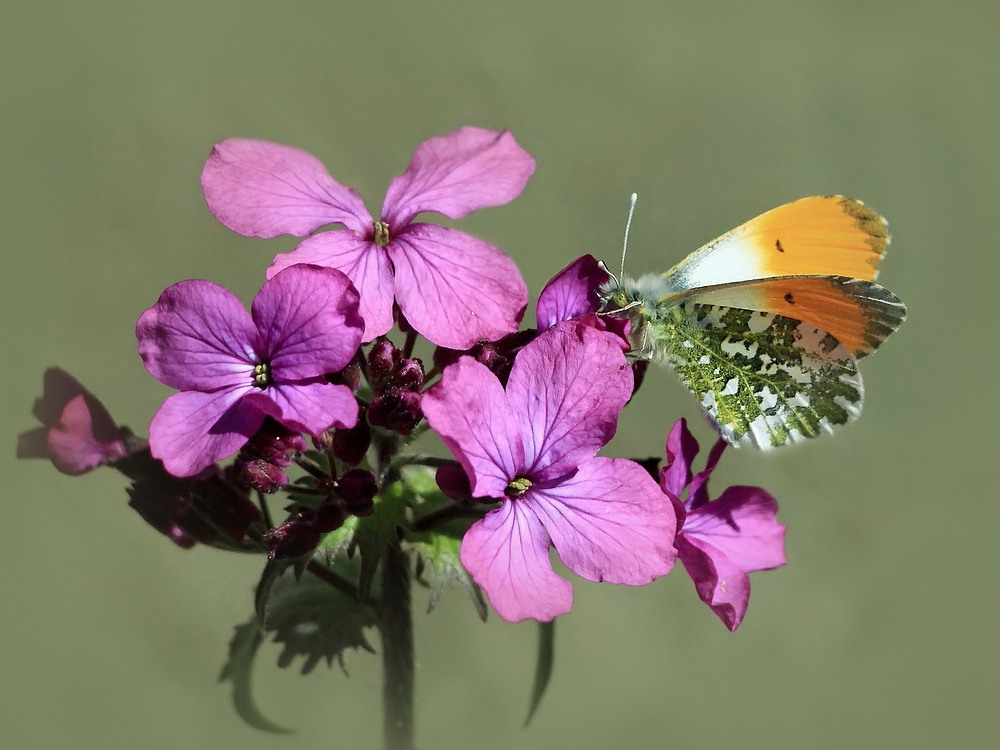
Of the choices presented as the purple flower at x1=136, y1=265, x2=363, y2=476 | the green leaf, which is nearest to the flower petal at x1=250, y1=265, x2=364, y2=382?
the purple flower at x1=136, y1=265, x2=363, y2=476

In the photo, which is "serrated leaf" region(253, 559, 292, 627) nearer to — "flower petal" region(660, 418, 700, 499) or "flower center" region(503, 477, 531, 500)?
"flower center" region(503, 477, 531, 500)

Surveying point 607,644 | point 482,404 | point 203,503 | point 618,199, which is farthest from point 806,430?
point 618,199

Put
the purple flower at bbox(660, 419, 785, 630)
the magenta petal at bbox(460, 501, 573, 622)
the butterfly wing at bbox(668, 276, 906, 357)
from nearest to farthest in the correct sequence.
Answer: the magenta petal at bbox(460, 501, 573, 622), the purple flower at bbox(660, 419, 785, 630), the butterfly wing at bbox(668, 276, 906, 357)

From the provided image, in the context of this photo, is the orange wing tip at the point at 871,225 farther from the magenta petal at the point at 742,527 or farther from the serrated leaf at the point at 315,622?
the serrated leaf at the point at 315,622

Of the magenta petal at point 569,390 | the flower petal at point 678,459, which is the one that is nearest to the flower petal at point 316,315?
the magenta petal at point 569,390

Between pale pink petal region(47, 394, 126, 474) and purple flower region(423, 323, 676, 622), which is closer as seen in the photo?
purple flower region(423, 323, 676, 622)

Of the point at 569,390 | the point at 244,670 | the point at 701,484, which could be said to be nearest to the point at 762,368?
the point at 701,484

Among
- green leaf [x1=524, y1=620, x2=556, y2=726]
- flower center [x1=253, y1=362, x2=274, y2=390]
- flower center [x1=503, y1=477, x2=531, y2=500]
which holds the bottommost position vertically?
green leaf [x1=524, y1=620, x2=556, y2=726]

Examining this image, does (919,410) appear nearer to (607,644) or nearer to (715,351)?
(607,644)
